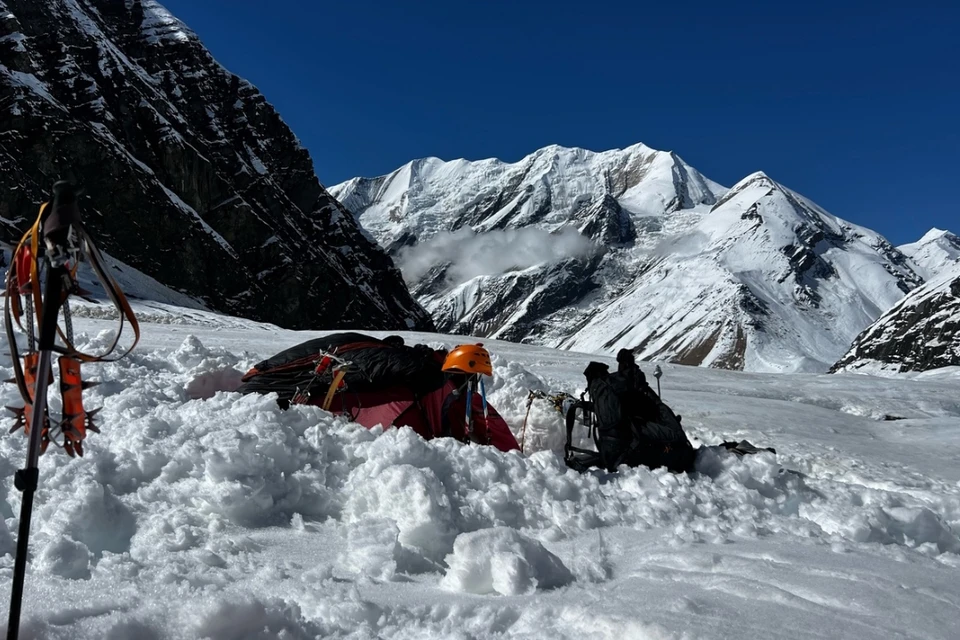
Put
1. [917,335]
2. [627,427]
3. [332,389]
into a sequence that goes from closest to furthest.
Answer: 1. [627,427]
2. [332,389]
3. [917,335]

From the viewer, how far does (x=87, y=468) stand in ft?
15.5

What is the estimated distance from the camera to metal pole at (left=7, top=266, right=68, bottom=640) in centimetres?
263

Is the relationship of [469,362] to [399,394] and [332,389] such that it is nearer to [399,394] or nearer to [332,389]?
[399,394]

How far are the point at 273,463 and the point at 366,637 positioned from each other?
7.08 feet

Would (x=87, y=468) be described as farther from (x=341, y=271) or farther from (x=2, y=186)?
(x=341, y=271)

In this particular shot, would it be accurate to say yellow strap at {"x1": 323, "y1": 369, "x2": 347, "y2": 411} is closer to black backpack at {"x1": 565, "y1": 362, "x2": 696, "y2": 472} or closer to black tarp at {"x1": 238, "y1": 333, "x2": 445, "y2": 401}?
black tarp at {"x1": 238, "y1": 333, "x2": 445, "y2": 401}

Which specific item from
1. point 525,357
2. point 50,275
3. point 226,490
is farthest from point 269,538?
point 525,357

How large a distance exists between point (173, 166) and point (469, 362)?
315 feet

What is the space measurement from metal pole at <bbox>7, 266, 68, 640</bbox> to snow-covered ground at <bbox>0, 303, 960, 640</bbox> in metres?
0.37

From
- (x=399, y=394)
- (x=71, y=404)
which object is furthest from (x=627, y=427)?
(x=71, y=404)

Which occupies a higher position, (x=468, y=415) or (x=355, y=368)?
(x=355, y=368)

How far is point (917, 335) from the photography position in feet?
453

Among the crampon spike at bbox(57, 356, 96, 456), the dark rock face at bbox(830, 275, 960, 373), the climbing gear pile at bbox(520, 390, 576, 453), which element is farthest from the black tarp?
the dark rock face at bbox(830, 275, 960, 373)

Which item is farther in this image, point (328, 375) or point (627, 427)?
point (328, 375)
